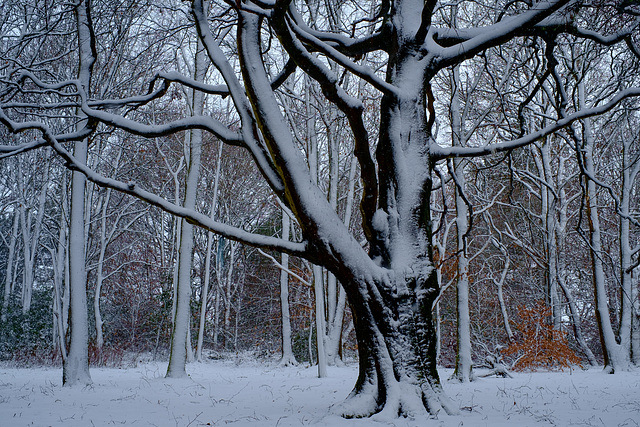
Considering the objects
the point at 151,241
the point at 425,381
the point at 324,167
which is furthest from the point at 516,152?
the point at 151,241

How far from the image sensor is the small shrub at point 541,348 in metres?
10.5

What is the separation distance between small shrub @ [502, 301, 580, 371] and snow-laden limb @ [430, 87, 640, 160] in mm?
7687

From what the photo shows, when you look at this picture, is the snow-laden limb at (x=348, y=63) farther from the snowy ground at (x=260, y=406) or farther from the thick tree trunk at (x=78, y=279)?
the thick tree trunk at (x=78, y=279)

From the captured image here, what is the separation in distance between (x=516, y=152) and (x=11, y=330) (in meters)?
18.4

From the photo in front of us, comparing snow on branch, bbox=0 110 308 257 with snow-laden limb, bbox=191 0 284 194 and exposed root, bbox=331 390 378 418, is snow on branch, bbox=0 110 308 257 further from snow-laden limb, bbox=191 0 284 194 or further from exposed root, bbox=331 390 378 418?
exposed root, bbox=331 390 378 418

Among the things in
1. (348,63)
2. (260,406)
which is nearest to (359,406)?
(260,406)

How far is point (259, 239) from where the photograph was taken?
397 centimetres

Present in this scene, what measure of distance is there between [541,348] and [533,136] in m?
8.49

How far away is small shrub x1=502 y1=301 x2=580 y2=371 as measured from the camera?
34.3 ft

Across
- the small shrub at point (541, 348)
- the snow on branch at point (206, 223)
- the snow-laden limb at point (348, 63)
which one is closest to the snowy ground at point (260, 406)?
the snow on branch at point (206, 223)

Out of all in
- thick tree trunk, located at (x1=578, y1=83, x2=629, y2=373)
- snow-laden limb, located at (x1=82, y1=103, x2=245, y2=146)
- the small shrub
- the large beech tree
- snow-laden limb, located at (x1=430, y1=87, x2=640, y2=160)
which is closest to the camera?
the large beech tree

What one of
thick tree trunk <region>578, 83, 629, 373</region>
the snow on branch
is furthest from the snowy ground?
thick tree trunk <region>578, 83, 629, 373</region>

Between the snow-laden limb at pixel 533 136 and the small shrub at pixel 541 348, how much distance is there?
7.69 metres

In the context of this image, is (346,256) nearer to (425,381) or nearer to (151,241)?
(425,381)
